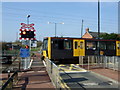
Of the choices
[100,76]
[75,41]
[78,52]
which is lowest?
[100,76]

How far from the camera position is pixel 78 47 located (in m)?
18.5

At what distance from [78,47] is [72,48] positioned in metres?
0.78

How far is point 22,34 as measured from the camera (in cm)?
1581

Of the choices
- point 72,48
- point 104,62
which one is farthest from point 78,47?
point 104,62

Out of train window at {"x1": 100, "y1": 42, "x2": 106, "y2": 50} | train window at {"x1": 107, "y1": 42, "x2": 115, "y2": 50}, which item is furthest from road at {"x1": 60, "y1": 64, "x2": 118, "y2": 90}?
train window at {"x1": 107, "y1": 42, "x2": 115, "y2": 50}

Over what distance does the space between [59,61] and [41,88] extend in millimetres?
11344

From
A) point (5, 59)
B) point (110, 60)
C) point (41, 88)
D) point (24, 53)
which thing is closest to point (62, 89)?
Result: point (41, 88)

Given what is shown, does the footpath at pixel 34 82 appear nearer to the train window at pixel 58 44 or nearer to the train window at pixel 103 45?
the train window at pixel 58 44

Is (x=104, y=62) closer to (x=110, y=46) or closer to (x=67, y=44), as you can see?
(x=67, y=44)

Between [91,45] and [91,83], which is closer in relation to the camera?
[91,83]

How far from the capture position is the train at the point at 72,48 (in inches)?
694

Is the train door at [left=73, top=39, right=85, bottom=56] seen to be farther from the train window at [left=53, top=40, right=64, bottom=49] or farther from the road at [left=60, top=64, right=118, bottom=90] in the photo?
the road at [left=60, top=64, right=118, bottom=90]

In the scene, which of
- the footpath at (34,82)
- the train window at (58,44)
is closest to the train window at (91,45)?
the train window at (58,44)

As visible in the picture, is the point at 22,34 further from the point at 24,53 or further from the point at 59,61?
the point at 59,61
